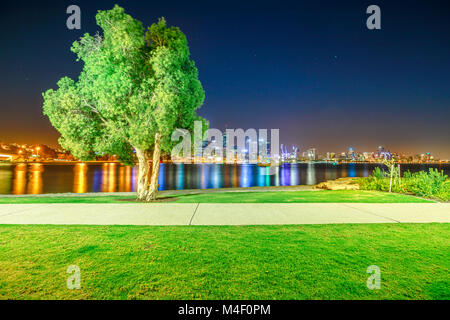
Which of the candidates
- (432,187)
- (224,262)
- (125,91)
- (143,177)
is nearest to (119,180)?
(143,177)

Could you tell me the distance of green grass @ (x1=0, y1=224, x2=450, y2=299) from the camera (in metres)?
3.61

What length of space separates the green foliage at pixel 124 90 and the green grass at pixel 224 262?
5.35m

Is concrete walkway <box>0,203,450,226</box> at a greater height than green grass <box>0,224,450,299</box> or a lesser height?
greater

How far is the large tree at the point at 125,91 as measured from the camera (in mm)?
10438

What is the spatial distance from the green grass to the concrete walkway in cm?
94

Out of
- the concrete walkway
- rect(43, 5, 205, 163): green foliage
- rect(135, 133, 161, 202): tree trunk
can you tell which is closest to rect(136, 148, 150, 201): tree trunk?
rect(135, 133, 161, 202): tree trunk

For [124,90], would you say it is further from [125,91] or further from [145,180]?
[145,180]

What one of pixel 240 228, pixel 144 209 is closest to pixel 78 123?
pixel 144 209

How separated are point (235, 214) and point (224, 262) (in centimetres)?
418

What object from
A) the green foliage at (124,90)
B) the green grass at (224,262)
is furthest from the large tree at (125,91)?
the green grass at (224,262)

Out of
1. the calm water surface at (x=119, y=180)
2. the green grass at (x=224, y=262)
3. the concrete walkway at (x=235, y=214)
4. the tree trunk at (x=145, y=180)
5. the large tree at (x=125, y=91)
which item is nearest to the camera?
the green grass at (x=224, y=262)

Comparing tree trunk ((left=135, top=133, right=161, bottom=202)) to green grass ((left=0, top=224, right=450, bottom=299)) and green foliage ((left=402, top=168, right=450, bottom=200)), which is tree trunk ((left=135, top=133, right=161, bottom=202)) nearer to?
green grass ((left=0, top=224, right=450, bottom=299))

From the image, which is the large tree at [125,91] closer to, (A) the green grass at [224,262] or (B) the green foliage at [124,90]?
(B) the green foliage at [124,90]
